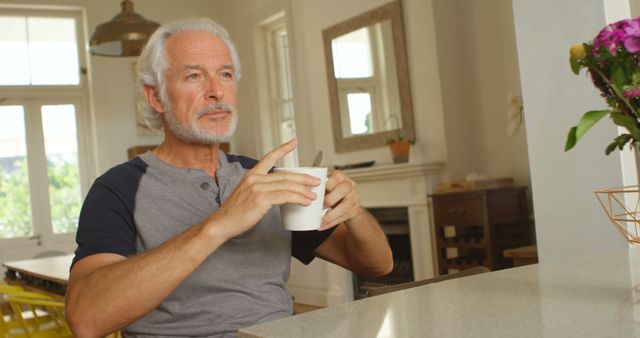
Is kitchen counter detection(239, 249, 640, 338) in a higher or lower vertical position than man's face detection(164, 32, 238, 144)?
lower

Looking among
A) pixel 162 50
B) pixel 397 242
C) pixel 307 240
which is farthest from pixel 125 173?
pixel 397 242

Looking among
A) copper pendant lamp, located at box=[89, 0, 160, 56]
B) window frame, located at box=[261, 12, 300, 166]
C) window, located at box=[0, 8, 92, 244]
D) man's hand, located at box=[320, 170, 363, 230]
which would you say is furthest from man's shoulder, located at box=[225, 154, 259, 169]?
window, located at box=[0, 8, 92, 244]

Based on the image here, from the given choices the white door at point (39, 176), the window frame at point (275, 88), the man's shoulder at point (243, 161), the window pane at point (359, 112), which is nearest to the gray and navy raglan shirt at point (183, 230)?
the man's shoulder at point (243, 161)

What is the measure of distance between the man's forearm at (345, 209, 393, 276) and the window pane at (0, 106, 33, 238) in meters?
6.32

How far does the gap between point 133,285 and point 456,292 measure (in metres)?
0.58

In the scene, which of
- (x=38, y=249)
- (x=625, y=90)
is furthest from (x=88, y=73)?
(x=625, y=90)

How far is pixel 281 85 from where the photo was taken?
7.57 meters

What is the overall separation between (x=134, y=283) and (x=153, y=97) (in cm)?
67

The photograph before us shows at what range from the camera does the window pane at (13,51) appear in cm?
736

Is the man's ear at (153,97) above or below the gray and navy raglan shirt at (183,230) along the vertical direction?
above

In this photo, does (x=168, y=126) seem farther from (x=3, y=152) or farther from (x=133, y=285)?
(x=3, y=152)

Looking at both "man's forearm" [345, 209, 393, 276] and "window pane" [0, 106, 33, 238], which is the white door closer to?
"window pane" [0, 106, 33, 238]

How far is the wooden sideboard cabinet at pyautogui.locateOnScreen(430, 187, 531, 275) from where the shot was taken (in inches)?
182

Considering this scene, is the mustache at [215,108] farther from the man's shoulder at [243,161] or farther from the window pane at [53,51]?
the window pane at [53,51]
